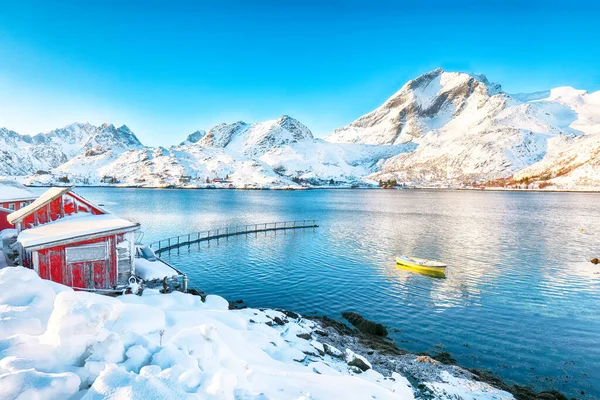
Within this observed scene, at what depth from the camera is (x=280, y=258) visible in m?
43.7

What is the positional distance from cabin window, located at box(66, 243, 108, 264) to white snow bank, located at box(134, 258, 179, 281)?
328 centimetres

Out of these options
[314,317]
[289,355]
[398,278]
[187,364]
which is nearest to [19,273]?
[187,364]

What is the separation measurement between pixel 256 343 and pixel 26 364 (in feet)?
27.4

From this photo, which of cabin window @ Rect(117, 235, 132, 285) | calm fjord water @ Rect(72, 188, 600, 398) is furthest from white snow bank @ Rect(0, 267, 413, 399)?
calm fjord water @ Rect(72, 188, 600, 398)

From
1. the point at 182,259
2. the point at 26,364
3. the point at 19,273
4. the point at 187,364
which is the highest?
the point at 19,273

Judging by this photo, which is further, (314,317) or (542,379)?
(314,317)

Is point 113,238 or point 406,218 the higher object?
point 113,238

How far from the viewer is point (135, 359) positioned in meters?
7.73

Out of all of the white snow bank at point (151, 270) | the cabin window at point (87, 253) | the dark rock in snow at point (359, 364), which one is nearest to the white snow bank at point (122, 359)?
the dark rock in snow at point (359, 364)

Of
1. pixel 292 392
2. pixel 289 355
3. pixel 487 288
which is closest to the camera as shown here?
pixel 292 392

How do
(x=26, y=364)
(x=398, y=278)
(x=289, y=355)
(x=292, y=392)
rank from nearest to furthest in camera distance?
1. (x=26, y=364)
2. (x=292, y=392)
3. (x=289, y=355)
4. (x=398, y=278)

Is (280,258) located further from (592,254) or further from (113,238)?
(592,254)

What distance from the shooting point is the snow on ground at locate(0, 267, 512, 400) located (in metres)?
6.39

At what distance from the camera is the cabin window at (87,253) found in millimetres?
16984
